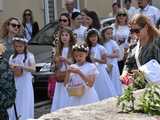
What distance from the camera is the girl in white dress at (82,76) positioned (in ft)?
27.6

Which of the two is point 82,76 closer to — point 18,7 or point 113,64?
point 113,64

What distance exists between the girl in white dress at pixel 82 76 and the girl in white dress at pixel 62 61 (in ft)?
1.16

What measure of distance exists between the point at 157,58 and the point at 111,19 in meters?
8.36

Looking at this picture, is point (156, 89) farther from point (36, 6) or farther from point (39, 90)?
point (36, 6)

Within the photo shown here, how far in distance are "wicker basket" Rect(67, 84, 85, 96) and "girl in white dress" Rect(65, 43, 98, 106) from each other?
0.06 ft

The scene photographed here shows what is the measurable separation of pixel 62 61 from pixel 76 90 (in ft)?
2.51

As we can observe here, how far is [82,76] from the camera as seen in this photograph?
8.40 meters

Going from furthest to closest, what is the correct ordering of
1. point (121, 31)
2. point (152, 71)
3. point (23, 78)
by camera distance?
point (121, 31), point (23, 78), point (152, 71)

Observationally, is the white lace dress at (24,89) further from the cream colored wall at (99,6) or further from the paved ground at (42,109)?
the cream colored wall at (99,6)

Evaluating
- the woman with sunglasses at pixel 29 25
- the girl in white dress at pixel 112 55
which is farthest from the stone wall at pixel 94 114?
the woman with sunglasses at pixel 29 25

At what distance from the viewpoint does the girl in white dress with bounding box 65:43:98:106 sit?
8422mm

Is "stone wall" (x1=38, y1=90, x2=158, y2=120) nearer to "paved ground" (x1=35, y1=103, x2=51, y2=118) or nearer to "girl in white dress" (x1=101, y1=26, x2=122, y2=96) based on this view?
"paved ground" (x1=35, y1=103, x2=51, y2=118)

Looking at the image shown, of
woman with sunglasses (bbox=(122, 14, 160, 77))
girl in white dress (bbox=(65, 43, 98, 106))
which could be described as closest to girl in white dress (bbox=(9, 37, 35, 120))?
girl in white dress (bbox=(65, 43, 98, 106))

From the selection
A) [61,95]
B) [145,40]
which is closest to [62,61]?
[61,95]
